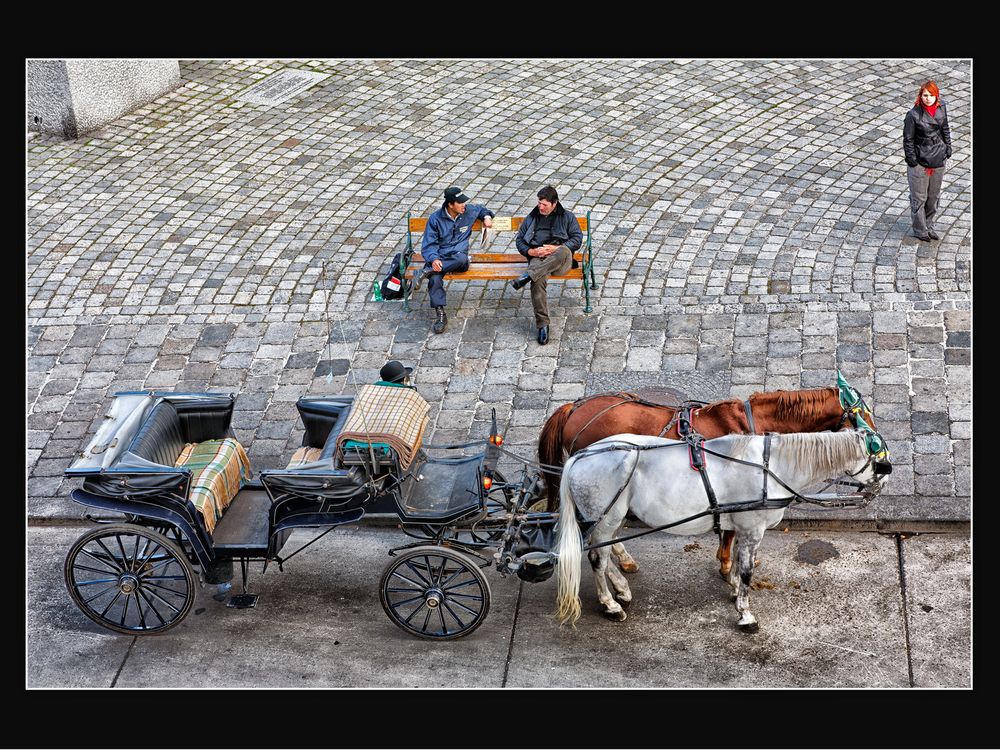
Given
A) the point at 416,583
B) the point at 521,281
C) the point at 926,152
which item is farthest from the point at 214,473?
the point at 926,152

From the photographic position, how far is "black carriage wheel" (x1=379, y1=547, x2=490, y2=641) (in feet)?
23.8

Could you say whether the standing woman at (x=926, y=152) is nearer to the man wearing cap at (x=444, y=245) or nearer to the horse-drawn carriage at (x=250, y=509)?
the man wearing cap at (x=444, y=245)

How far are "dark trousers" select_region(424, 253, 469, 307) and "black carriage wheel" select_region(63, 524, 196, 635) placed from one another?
3.63 meters

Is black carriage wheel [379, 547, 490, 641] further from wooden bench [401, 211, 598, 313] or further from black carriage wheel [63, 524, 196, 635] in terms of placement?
wooden bench [401, 211, 598, 313]

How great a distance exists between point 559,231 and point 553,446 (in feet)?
10.4

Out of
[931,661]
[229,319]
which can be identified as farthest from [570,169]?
[931,661]

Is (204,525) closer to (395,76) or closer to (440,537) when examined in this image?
(440,537)

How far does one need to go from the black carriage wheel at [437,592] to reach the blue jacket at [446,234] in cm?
383

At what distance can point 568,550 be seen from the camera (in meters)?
7.20

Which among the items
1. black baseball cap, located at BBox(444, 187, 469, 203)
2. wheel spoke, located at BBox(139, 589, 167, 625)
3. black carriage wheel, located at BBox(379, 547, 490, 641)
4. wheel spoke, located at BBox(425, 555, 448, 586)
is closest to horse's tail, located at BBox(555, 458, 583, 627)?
black carriage wheel, located at BBox(379, 547, 490, 641)

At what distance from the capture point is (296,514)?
742 centimetres

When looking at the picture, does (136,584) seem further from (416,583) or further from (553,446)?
(553,446)

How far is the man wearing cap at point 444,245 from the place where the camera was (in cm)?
1080

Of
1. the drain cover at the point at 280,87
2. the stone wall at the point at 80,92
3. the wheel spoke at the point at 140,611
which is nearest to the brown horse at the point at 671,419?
the wheel spoke at the point at 140,611
